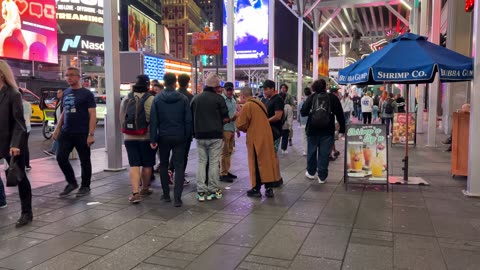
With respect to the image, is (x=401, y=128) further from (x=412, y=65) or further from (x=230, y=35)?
(x=412, y=65)

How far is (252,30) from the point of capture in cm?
4584

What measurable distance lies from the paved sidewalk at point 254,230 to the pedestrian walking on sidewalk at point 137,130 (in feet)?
1.39

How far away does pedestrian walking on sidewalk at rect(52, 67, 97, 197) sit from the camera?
22.0 ft

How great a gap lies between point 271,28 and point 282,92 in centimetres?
757

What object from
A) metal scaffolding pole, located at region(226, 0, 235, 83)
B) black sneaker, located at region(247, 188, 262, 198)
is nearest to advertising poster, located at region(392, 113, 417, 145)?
metal scaffolding pole, located at region(226, 0, 235, 83)

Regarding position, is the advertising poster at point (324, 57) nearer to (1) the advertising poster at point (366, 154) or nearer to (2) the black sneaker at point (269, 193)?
(1) the advertising poster at point (366, 154)

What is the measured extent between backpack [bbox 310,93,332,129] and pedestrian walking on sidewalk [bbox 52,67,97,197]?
3674 mm

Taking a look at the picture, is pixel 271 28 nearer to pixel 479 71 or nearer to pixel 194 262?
pixel 479 71

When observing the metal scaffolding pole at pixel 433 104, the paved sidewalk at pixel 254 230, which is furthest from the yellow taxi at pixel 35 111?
the metal scaffolding pole at pixel 433 104

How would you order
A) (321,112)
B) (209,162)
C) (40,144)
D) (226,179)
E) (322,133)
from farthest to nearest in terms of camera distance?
Result: (40,144) → (226,179) → (322,133) → (321,112) → (209,162)

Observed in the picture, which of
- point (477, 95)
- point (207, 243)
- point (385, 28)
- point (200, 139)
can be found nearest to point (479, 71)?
point (477, 95)

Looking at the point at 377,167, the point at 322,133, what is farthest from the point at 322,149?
the point at 377,167

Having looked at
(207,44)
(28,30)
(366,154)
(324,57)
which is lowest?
(366,154)

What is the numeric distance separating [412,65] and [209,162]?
11.2 ft
